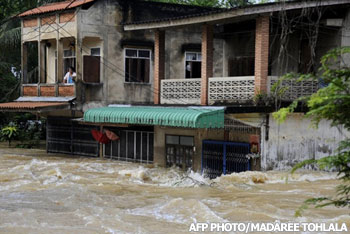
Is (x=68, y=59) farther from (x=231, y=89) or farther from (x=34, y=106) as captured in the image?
(x=231, y=89)

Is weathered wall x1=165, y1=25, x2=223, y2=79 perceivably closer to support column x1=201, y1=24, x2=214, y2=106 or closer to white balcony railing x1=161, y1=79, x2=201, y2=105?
white balcony railing x1=161, y1=79, x2=201, y2=105

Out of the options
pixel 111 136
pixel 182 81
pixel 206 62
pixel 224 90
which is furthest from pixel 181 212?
pixel 111 136

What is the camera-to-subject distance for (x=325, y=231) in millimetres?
9031

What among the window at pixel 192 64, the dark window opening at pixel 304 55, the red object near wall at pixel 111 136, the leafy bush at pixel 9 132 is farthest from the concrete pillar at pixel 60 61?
the dark window opening at pixel 304 55

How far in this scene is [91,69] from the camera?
762 inches

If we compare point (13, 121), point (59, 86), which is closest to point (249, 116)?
point (59, 86)

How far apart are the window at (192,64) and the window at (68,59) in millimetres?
4928

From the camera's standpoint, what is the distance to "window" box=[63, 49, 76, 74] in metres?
21.3

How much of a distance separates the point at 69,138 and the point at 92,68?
15.6 ft

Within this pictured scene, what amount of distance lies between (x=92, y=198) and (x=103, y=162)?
24.8 ft

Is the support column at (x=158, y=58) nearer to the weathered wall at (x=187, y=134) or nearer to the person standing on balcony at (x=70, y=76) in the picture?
the weathered wall at (x=187, y=134)

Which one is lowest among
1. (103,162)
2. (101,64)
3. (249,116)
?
(103,162)

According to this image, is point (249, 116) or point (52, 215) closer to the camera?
point (52, 215)

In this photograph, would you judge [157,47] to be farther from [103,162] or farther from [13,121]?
[13,121]
